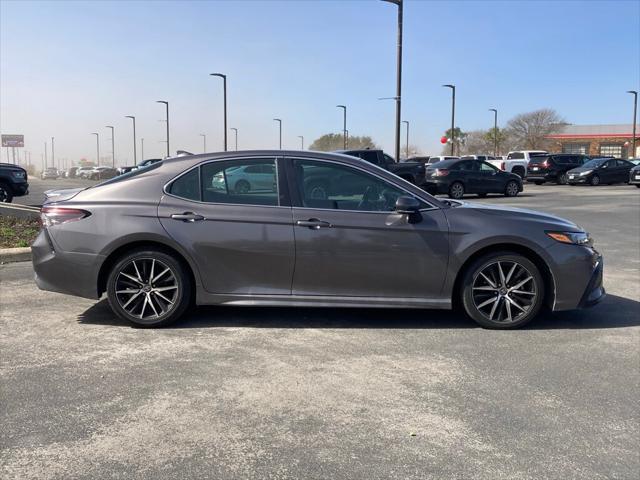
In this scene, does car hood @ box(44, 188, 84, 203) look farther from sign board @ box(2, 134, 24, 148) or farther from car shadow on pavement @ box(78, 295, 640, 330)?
sign board @ box(2, 134, 24, 148)

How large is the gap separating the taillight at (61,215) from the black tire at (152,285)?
1.76 ft

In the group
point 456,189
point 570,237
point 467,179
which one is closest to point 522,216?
point 570,237

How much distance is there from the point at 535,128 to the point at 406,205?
80.7m

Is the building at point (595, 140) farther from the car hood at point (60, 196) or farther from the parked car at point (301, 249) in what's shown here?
the car hood at point (60, 196)

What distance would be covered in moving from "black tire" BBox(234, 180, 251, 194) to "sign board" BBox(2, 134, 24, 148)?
4083 inches

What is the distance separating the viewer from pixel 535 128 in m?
78.9

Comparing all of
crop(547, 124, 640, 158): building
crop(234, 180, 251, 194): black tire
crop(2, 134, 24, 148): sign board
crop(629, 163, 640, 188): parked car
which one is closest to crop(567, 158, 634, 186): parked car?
crop(629, 163, 640, 188): parked car

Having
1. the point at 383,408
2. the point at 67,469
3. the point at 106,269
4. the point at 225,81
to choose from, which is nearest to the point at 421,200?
the point at 383,408

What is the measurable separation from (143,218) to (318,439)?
2.72 m

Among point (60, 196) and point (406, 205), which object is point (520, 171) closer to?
point (406, 205)

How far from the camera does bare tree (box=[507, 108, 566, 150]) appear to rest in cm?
7806

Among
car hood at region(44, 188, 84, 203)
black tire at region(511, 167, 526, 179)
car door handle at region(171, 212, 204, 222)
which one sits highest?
black tire at region(511, 167, 526, 179)

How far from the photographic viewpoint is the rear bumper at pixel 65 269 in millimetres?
5016

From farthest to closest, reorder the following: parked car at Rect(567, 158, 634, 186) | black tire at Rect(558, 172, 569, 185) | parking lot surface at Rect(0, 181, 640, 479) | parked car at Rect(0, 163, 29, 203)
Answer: black tire at Rect(558, 172, 569, 185) < parked car at Rect(567, 158, 634, 186) < parked car at Rect(0, 163, 29, 203) < parking lot surface at Rect(0, 181, 640, 479)
